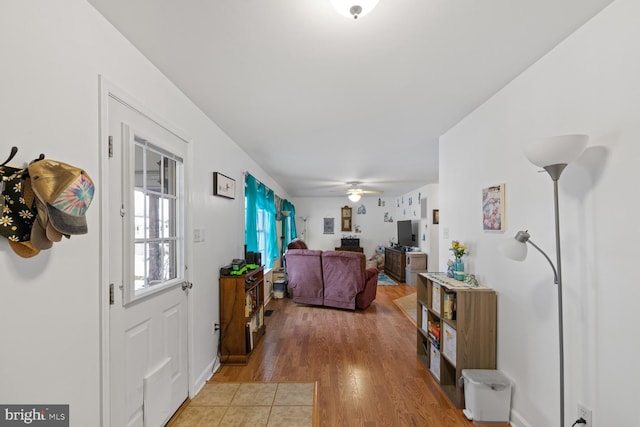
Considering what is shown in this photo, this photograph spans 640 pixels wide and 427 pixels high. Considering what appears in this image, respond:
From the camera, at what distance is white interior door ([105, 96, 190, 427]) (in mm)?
1456

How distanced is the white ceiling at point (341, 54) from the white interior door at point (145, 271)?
1.60 ft

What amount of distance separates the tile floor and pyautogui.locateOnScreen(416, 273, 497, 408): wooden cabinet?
1122mm

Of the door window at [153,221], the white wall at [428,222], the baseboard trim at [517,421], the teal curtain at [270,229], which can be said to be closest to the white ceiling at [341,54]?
the door window at [153,221]

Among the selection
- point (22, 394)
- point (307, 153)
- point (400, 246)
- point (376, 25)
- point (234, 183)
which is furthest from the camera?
point (400, 246)

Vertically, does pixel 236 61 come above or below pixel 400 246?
above

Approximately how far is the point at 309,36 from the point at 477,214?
6.33 ft

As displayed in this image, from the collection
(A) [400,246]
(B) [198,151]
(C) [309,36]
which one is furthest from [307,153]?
(A) [400,246]

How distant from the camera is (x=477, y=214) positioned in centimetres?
239

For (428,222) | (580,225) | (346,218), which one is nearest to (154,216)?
(580,225)

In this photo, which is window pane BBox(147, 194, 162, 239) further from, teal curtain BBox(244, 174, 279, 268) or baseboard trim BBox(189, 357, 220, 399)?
teal curtain BBox(244, 174, 279, 268)

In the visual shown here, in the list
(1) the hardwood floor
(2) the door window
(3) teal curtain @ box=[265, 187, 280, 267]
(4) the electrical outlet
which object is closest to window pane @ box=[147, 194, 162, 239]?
(2) the door window

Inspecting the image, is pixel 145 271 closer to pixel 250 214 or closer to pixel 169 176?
pixel 169 176

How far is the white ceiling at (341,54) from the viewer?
1288mm

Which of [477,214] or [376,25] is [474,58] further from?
[477,214]
